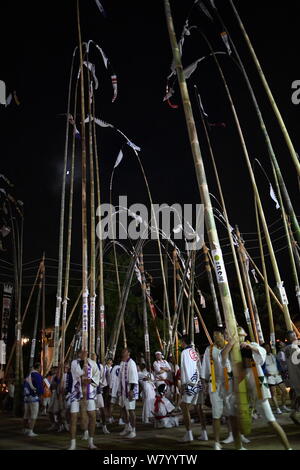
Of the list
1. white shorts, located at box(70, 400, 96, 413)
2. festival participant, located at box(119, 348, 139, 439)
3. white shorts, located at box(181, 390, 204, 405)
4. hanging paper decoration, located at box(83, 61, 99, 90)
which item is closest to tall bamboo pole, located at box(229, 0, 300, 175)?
white shorts, located at box(181, 390, 204, 405)

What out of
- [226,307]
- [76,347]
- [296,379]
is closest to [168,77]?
[226,307]

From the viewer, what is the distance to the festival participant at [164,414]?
12.4 m

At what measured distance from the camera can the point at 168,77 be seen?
12703 millimetres

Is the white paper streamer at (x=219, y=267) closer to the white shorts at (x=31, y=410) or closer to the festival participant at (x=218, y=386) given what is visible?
the festival participant at (x=218, y=386)

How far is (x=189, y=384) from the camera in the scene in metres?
9.72

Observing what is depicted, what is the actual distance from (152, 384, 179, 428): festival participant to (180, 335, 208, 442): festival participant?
10.5 ft

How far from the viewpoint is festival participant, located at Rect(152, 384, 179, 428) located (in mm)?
12414

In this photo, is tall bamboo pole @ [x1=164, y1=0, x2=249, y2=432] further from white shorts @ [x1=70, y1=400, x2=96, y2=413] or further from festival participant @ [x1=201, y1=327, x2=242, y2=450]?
white shorts @ [x1=70, y1=400, x2=96, y2=413]

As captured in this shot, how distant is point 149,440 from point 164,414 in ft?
9.19

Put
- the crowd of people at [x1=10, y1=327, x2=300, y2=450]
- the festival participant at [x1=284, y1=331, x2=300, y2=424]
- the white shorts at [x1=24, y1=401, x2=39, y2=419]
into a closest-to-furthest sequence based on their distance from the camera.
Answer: the crowd of people at [x1=10, y1=327, x2=300, y2=450] → the festival participant at [x1=284, y1=331, x2=300, y2=424] → the white shorts at [x1=24, y1=401, x2=39, y2=419]

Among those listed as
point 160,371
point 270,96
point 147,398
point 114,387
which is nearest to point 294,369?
point 160,371

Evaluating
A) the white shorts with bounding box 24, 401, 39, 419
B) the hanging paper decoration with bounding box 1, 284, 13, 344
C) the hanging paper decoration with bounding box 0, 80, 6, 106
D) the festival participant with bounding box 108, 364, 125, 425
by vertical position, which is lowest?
the white shorts with bounding box 24, 401, 39, 419

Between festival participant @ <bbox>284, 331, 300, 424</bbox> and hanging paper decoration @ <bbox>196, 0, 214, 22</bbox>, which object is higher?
hanging paper decoration @ <bbox>196, 0, 214, 22</bbox>
